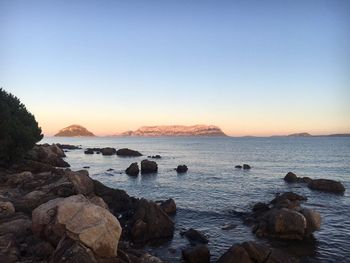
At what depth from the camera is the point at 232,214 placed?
1369 inches

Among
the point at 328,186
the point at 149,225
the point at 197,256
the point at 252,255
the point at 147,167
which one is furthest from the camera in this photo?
the point at 147,167

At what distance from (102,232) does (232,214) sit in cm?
2054

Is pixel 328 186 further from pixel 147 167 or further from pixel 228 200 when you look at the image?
pixel 147 167

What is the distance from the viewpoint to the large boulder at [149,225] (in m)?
26.6

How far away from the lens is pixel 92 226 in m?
16.8

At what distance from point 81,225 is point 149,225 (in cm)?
1121

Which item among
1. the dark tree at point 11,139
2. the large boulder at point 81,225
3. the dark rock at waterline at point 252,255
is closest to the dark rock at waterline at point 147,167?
the dark tree at point 11,139

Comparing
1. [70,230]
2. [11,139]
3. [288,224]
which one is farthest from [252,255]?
[11,139]

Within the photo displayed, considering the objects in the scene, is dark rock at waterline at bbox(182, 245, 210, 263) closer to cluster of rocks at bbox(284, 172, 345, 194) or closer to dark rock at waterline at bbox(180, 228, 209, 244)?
dark rock at waterline at bbox(180, 228, 209, 244)

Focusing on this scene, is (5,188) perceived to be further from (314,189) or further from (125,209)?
(314,189)

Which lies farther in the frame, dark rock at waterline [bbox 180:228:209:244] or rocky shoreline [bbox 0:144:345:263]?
dark rock at waterline [bbox 180:228:209:244]

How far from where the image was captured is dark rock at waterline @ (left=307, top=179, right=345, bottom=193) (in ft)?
155

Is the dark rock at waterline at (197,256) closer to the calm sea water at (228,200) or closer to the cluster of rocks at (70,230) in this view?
the calm sea water at (228,200)

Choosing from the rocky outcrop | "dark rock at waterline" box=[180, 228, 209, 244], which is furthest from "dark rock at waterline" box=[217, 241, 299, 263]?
the rocky outcrop
